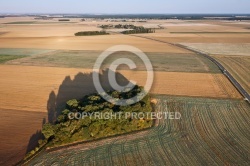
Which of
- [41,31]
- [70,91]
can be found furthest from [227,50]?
[41,31]

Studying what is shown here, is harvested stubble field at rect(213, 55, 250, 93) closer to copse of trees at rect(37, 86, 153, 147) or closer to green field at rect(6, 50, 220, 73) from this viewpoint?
green field at rect(6, 50, 220, 73)

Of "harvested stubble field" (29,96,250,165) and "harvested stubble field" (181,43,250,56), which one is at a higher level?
"harvested stubble field" (181,43,250,56)

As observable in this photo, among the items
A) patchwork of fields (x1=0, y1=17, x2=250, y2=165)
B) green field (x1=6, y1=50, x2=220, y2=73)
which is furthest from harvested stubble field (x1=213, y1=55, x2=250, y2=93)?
green field (x1=6, y1=50, x2=220, y2=73)

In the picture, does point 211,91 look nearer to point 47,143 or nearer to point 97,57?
point 47,143

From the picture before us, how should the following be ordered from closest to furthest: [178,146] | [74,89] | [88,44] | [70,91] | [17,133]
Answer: [178,146] → [17,133] → [70,91] → [74,89] → [88,44]

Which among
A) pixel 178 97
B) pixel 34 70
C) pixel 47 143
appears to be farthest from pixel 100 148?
pixel 34 70

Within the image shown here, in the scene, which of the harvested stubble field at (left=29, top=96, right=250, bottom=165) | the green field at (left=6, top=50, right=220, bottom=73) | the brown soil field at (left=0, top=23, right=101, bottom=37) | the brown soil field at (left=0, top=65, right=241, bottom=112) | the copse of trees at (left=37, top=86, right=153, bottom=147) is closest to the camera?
the harvested stubble field at (left=29, top=96, right=250, bottom=165)

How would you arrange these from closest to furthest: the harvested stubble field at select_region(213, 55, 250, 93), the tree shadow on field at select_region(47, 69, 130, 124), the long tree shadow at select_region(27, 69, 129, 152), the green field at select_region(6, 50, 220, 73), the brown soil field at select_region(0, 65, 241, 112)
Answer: the long tree shadow at select_region(27, 69, 129, 152)
the tree shadow on field at select_region(47, 69, 130, 124)
the brown soil field at select_region(0, 65, 241, 112)
the harvested stubble field at select_region(213, 55, 250, 93)
the green field at select_region(6, 50, 220, 73)
